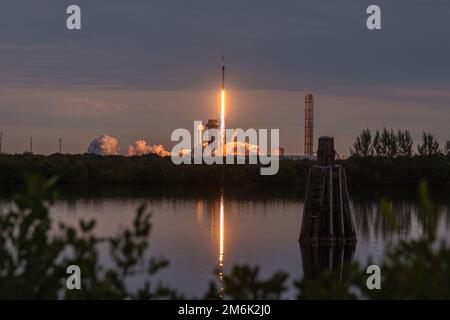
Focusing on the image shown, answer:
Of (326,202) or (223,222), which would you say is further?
(223,222)

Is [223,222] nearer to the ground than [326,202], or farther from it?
nearer to the ground

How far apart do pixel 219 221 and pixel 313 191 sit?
19.7 m

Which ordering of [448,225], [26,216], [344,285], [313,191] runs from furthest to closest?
[448,225], [313,191], [26,216], [344,285]

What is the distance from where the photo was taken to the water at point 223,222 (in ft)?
163

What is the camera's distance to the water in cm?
4972

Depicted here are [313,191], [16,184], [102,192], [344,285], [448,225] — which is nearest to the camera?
[344,285]

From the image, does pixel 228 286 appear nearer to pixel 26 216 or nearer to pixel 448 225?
pixel 26 216

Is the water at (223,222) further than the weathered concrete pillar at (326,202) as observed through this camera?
No

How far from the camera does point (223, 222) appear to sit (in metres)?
73.3

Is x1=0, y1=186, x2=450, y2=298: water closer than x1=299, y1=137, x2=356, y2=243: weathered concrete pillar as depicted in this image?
Yes

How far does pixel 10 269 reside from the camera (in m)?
10.7
